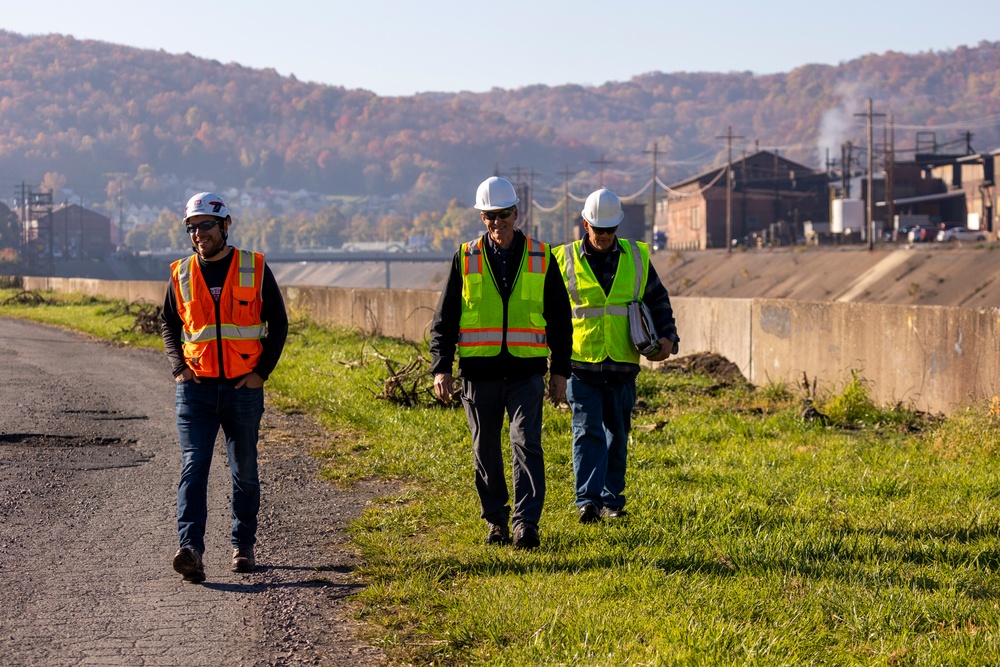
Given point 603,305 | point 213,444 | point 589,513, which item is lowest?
point 589,513

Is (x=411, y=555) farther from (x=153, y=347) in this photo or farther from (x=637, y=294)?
(x=153, y=347)

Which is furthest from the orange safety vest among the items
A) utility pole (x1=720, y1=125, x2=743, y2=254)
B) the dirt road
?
utility pole (x1=720, y1=125, x2=743, y2=254)

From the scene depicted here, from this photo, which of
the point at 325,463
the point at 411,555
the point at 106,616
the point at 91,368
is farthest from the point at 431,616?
the point at 91,368

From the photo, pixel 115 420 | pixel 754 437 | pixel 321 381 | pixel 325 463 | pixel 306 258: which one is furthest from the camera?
pixel 306 258

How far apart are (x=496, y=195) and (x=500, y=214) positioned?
10 cm

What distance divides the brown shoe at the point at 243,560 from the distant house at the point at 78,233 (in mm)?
139416

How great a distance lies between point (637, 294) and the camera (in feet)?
23.5

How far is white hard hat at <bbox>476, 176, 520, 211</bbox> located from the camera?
6309 mm

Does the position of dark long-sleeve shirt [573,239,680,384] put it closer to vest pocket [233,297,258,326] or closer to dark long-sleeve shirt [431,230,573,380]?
dark long-sleeve shirt [431,230,573,380]

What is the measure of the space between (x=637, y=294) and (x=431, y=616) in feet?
8.72

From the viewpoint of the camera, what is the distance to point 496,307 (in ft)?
21.2

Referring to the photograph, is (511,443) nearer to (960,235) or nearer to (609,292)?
(609,292)

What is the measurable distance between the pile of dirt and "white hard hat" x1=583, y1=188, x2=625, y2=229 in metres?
8.19

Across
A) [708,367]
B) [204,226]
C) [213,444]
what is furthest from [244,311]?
[708,367]
